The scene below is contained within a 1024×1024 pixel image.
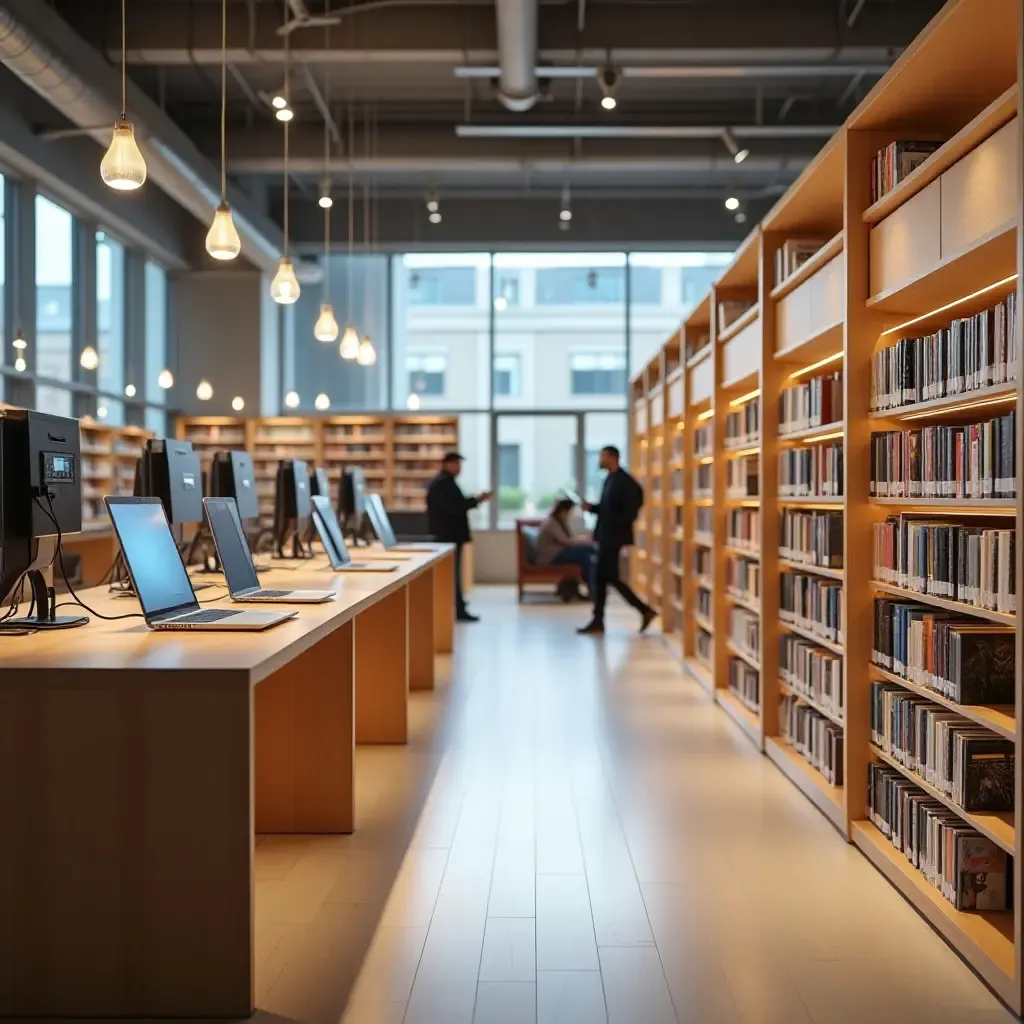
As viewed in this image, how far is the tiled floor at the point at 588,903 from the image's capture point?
2.64 meters

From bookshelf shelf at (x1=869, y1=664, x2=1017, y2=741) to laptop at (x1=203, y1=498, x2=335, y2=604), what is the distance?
190cm

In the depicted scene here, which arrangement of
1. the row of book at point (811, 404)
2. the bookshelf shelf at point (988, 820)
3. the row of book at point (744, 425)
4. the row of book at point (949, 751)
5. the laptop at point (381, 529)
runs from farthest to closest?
the laptop at point (381, 529) → the row of book at point (744, 425) → the row of book at point (811, 404) → the row of book at point (949, 751) → the bookshelf shelf at point (988, 820)

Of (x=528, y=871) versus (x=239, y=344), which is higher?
(x=239, y=344)

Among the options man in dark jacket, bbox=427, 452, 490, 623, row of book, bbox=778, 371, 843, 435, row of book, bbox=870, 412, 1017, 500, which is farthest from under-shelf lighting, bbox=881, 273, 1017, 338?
man in dark jacket, bbox=427, 452, 490, 623

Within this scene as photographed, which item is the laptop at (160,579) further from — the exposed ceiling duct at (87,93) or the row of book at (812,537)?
the exposed ceiling duct at (87,93)

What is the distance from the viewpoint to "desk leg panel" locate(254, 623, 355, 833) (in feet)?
13.2

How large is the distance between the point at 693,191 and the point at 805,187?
1094 centimetres

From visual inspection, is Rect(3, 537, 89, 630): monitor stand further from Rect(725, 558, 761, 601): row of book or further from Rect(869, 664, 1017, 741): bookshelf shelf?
Rect(725, 558, 761, 601): row of book

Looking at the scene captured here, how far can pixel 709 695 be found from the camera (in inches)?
275

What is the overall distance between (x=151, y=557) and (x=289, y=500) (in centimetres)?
290

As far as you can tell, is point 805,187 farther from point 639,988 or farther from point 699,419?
point 699,419

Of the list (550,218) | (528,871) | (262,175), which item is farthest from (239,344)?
(528,871)

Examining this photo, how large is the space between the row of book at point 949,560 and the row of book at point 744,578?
1.85 m

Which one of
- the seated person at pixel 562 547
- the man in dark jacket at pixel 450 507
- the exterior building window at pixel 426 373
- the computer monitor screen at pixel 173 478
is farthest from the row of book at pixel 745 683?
the exterior building window at pixel 426 373
